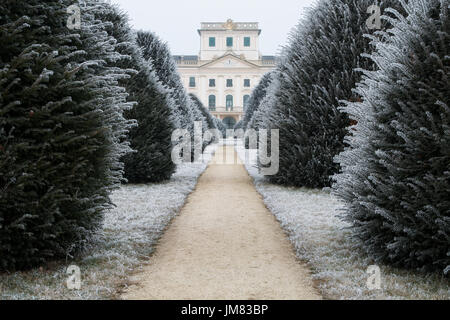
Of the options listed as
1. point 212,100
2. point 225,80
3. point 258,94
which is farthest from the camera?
point 212,100

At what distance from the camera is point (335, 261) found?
15.4 ft

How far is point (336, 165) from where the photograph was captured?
9789 millimetres

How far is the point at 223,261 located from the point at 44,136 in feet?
7.69

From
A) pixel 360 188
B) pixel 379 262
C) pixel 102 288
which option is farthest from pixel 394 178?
pixel 102 288

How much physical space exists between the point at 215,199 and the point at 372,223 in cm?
503

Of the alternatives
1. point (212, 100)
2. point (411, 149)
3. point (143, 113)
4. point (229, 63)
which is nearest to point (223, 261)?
point (411, 149)

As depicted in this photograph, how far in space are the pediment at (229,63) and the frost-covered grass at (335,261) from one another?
241 ft

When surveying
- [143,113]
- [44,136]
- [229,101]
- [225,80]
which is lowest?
[44,136]

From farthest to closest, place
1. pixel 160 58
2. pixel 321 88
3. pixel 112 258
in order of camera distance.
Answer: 1. pixel 160 58
2. pixel 321 88
3. pixel 112 258

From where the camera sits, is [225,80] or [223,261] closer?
[223,261]

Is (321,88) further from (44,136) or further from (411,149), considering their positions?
(44,136)

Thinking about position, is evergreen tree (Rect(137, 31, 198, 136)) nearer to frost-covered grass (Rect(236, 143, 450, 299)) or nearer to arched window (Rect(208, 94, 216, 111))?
frost-covered grass (Rect(236, 143, 450, 299))

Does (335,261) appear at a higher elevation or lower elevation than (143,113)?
lower
